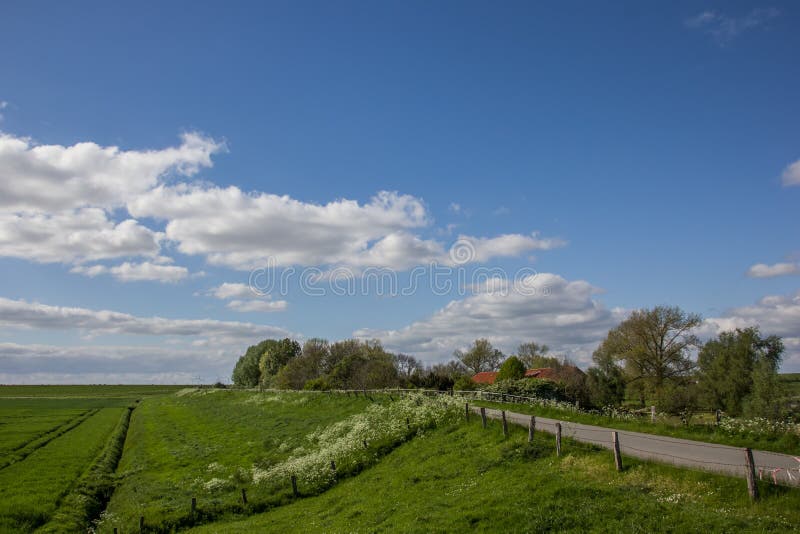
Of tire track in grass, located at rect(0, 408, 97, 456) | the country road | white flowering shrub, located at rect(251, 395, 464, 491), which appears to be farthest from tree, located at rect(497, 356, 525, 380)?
tire track in grass, located at rect(0, 408, 97, 456)

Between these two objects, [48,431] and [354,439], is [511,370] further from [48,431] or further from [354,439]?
[48,431]

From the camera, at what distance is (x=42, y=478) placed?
39.8 meters

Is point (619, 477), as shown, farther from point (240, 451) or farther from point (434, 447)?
point (240, 451)

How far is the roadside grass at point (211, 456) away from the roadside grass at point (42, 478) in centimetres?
338

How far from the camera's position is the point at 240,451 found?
4297cm

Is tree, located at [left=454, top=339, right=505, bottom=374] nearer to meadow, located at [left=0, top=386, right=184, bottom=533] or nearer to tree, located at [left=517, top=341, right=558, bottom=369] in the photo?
tree, located at [left=517, top=341, right=558, bottom=369]

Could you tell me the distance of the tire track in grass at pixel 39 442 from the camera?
48.1 metres

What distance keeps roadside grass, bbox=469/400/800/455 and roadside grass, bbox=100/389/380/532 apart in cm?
1846

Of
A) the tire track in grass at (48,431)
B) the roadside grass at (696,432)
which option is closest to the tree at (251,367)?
the tire track in grass at (48,431)

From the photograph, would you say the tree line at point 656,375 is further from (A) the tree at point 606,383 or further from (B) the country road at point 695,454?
(B) the country road at point 695,454

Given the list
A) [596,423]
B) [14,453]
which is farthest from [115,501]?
[596,423]

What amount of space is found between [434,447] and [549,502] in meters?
13.4

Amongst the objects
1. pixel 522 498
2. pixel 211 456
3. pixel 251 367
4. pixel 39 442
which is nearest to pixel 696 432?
pixel 522 498

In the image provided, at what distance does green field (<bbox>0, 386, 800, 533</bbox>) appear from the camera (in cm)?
1655
